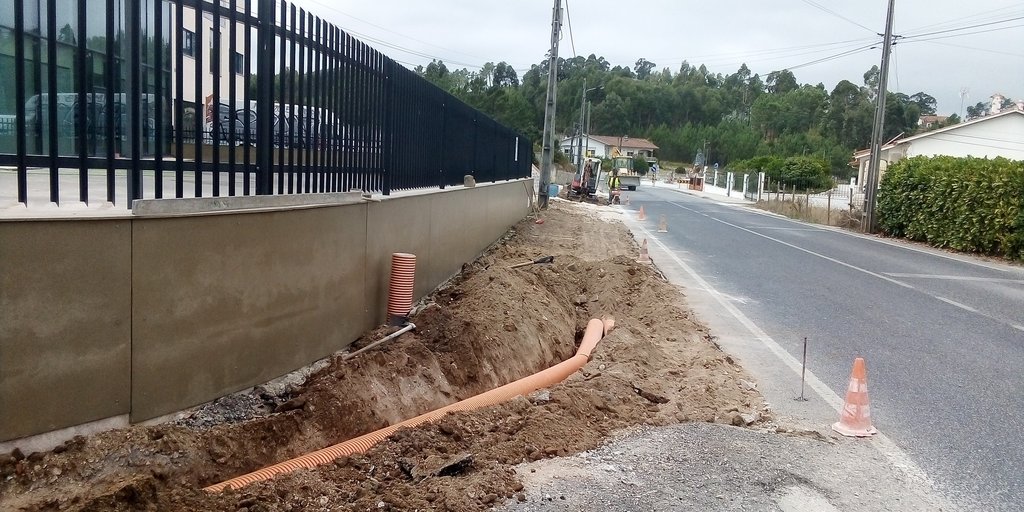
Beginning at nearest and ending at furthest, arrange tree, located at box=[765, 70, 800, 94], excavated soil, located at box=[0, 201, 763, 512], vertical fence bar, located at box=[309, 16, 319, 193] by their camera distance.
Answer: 1. excavated soil, located at box=[0, 201, 763, 512]
2. vertical fence bar, located at box=[309, 16, 319, 193]
3. tree, located at box=[765, 70, 800, 94]

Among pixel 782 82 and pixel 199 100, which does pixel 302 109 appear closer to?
pixel 199 100

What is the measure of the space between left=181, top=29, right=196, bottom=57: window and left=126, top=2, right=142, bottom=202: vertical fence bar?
0.39 meters

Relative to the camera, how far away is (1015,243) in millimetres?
19984

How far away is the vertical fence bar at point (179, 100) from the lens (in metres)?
4.91

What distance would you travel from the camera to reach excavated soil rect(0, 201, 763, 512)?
388 cm

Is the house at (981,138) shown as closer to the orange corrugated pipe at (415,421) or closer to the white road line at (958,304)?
the white road line at (958,304)

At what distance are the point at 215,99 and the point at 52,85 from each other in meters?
1.31

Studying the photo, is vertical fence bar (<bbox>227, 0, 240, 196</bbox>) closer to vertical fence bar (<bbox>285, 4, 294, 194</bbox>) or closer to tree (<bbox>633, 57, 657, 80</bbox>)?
vertical fence bar (<bbox>285, 4, 294, 194</bbox>)

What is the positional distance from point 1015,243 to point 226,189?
20.4 metres

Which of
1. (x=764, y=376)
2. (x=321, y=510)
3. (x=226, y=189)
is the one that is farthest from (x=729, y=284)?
(x=321, y=510)

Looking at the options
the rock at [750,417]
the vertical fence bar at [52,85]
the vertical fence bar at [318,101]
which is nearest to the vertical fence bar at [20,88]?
the vertical fence bar at [52,85]

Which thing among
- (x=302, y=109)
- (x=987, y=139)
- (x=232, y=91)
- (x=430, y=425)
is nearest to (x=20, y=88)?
(x=232, y=91)

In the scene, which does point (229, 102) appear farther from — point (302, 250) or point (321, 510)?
point (321, 510)

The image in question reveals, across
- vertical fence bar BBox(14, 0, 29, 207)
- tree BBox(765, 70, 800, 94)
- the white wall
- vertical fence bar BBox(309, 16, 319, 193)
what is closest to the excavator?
the white wall
